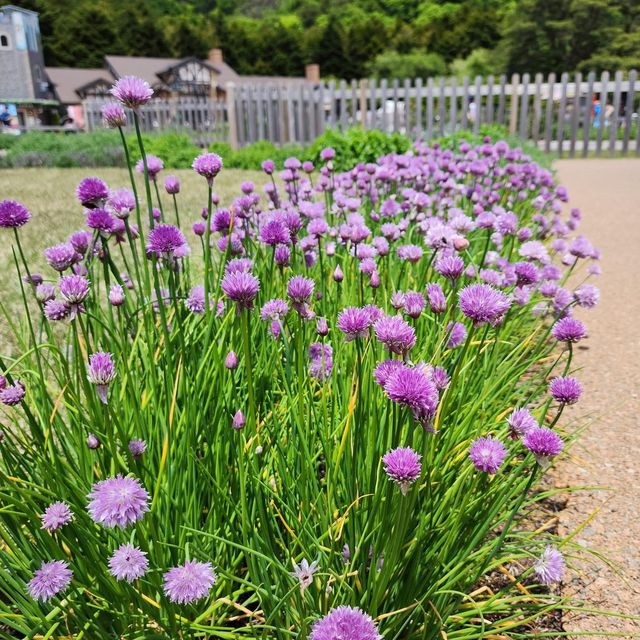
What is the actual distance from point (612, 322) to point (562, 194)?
99 cm

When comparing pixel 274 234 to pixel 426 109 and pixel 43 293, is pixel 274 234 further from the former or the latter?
pixel 426 109

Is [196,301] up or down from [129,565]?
up

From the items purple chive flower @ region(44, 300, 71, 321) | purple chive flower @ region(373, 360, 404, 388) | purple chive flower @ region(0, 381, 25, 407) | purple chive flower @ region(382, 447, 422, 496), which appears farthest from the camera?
purple chive flower @ region(44, 300, 71, 321)

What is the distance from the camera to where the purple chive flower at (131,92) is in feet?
3.92

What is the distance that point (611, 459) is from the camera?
195 centimetres

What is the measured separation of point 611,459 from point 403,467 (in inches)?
53.9

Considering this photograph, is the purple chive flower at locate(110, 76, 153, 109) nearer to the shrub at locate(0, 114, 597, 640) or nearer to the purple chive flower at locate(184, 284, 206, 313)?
the shrub at locate(0, 114, 597, 640)

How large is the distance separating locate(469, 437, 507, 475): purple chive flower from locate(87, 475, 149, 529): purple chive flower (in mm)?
595

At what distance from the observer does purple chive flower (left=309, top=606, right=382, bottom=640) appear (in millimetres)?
809

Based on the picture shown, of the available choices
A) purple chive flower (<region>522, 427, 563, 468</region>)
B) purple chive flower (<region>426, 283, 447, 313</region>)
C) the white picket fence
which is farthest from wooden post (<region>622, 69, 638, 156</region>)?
purple chive flower (<region>522, 427, 563, 468</region>)

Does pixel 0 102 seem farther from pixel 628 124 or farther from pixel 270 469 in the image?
pixel 270 469

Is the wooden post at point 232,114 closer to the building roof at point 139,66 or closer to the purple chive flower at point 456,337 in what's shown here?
the purple chive flower at point 456,337

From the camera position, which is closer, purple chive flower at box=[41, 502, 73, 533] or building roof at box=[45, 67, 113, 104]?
purple chive flower at box=[41, 502, 73, 533]

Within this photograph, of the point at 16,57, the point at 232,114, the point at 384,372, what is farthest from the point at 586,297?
the point at 16,57
